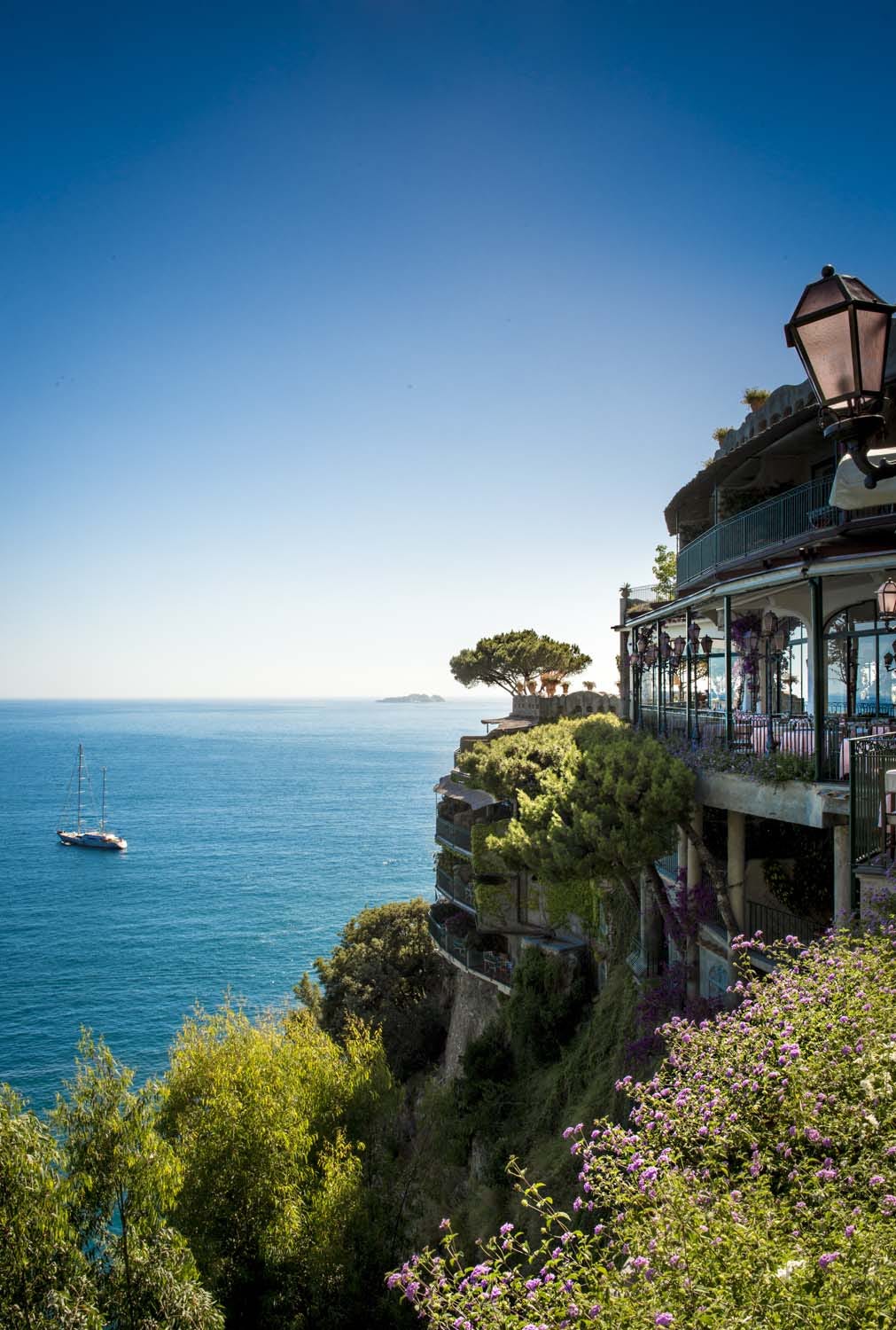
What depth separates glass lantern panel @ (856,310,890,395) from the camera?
374 cm

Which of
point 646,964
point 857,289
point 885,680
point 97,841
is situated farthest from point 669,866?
point 97,841

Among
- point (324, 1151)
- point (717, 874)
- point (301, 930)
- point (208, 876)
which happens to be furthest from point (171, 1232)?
point (208, 876)

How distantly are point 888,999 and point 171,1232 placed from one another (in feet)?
42.9

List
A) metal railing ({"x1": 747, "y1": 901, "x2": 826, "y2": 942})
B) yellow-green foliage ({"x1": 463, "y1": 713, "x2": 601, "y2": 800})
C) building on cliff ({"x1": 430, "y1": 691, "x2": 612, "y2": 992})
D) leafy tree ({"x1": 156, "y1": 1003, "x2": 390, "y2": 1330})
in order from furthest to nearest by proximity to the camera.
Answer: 1. building on cliff ({"x1": 430, "y1": 691, "x2": 612, "y2": 992})
2. yellow-green foliage ({"x1": 463, "y1": 713, "x2": 601, "y2": 800})
3. leafy tree ({"x1": 156, "y1": 1003, "x2": 390, "y2": 1330})
4. metal railing ({"x1": 747, "y1": 901, "x2": 826, "y2": 942})

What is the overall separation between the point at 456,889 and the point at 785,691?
13.3m

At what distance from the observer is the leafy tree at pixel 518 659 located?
56969mm

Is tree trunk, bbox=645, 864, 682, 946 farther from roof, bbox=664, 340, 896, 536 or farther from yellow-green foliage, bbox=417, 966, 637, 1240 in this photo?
roof, bbox=664, 340, 896, 536

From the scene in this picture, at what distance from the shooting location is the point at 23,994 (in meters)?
45.7

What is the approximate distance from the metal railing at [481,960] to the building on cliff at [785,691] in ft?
25.8

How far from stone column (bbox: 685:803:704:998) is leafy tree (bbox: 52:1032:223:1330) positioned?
10100 millimetres

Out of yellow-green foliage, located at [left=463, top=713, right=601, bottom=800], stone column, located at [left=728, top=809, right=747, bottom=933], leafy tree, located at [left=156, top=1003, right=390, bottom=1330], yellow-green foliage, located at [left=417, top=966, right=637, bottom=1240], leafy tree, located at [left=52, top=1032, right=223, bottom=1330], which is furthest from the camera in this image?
yellow-green foliage, located at [left=463, top=713, right=601, bottom=800]

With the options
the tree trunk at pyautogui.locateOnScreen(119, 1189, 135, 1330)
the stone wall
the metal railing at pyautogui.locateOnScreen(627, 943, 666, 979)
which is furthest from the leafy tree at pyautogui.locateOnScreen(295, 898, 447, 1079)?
the tree trunk at pyautogui.locateOnScreen(119, 1189, 135, 1330)

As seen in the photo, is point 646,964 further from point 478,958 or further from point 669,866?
point 478,958

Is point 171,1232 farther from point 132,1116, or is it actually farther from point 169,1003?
point 169,1003
